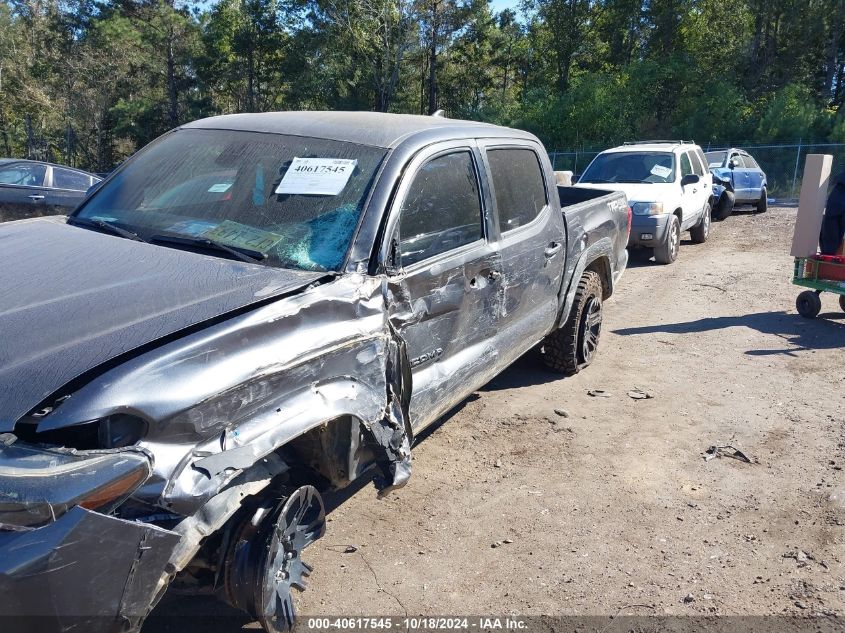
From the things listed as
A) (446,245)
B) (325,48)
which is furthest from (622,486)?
(325,48)

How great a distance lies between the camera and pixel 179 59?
39.4m

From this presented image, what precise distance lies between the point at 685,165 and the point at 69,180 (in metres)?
10.2

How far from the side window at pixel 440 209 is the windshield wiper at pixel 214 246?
2.19 ft

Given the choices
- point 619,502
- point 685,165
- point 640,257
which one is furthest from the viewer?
point 685,165

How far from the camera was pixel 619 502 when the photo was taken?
4188 mm

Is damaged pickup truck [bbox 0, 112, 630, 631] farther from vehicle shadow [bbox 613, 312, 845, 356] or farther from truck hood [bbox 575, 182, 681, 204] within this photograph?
truck hood [bbox 575, 182, 681, 204]

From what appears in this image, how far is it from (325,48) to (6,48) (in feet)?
54.2

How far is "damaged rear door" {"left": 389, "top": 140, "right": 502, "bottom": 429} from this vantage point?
3469mm

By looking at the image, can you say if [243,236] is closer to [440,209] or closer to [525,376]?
[440,209]

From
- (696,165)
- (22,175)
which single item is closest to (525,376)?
(696,165)

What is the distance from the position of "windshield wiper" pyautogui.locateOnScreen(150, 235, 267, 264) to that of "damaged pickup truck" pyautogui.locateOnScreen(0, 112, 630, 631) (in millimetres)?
15

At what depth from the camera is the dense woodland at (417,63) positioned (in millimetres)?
33875

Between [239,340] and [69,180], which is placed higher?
[69,180]

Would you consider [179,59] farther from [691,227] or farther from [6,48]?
[691,227]
